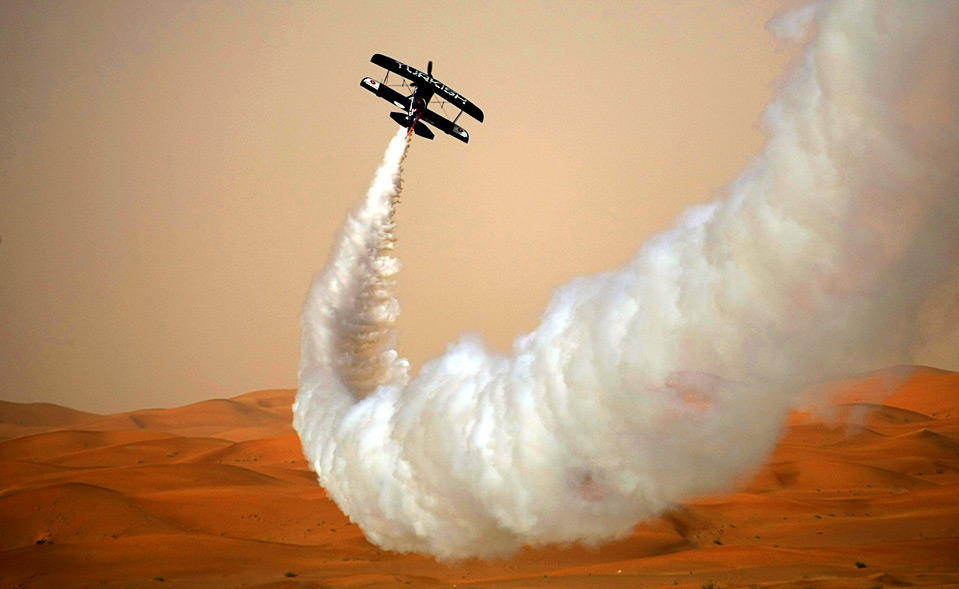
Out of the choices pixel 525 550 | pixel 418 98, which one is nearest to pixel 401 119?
pixel 418 98

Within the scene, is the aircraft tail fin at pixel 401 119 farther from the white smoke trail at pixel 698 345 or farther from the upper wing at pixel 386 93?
the white smoke trail at pixel 698 345

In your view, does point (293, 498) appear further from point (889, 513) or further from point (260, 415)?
point (260, 415)

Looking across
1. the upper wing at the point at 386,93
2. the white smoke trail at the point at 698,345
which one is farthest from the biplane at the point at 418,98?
the white smoke trail at the point at 698,345

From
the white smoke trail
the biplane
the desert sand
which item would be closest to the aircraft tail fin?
the biplane

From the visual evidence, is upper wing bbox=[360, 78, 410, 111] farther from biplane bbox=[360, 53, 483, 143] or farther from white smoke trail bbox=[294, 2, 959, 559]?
white smoke trail bbox=[294, 2, 959, 559]

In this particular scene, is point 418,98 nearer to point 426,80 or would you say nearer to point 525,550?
point 426,80

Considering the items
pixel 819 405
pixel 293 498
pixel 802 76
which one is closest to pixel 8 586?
pixel 293 498
